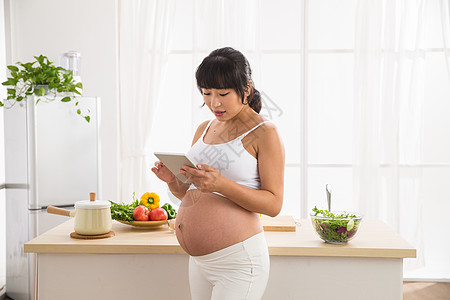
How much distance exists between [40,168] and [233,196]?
187 centimetres

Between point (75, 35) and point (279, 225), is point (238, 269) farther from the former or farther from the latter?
point (75, 35)

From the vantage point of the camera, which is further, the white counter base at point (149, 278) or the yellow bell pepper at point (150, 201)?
the yellow bell pepper at point (150, 201)

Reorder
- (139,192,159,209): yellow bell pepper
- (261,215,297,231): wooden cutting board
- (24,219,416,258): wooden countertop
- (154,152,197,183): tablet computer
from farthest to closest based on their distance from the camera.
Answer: (139,192,159,209): yellow bell pepper, (261,215,297,231): wooden cutting board, (24,219,416,258): wooden countertop, (154,152,197,183): tablet computer

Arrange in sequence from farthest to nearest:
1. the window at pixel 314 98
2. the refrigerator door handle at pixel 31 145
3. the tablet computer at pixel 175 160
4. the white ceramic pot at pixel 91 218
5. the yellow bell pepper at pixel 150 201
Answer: the window at pixel 314 98 → the refrigerator door handle at pixel 31 145 → the yellow bell pepper at pixel 150 201 → the white ceramic pot at pixel 91 218 → the tablet computer at pixel 175 160

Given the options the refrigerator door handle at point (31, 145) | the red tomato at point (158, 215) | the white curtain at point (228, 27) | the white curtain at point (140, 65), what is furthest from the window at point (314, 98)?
the red tomato at point (158, 215)

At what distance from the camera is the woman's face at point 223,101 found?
1482 millimetres

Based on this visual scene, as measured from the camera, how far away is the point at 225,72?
4.78 feet

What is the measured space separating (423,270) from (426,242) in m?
0.23

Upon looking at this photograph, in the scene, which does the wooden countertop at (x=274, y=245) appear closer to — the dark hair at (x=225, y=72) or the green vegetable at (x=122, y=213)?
the green vegetable at (x=122, y=213)

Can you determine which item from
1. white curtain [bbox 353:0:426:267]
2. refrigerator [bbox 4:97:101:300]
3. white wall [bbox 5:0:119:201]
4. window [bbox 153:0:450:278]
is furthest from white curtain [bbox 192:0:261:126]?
refrigerator [bbox 4:97:101:300]

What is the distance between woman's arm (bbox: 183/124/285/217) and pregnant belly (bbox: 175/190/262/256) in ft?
0.18

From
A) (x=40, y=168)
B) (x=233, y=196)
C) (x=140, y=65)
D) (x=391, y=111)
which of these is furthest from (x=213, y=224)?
(x=391, y=111)

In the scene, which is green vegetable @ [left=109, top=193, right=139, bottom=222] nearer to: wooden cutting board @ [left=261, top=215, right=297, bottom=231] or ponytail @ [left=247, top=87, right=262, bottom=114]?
wooden cutting board @ [left=261, top=215, right=297, bottom=231]

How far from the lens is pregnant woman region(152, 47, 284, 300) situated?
1448mm
